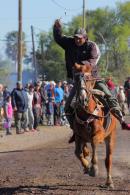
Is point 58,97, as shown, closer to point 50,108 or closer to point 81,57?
point 50,108

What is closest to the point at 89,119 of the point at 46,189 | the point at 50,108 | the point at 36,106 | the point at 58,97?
the point at 46,189

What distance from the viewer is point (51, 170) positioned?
14078 millimetres

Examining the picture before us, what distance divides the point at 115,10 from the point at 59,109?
61503 mm

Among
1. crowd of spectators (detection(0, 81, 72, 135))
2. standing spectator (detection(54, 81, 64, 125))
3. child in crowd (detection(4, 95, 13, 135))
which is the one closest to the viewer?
crowd of spectators (detection(0, 81, 72, 135))

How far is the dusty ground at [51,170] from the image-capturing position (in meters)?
11.6

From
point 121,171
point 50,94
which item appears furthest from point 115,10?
point 121,171

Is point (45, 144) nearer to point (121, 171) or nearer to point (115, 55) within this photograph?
point (121, 171)

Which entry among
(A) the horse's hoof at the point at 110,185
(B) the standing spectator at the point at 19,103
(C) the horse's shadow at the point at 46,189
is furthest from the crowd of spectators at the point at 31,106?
(A) the horse's hoof at the point at 110,185

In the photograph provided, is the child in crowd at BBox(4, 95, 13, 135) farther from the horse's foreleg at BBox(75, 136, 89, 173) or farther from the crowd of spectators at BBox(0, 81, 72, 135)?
the horse's foreleg at BBox(75, 136, 89, 173)

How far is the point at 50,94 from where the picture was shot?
29688 mm

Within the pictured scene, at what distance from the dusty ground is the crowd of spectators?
1.94 meters

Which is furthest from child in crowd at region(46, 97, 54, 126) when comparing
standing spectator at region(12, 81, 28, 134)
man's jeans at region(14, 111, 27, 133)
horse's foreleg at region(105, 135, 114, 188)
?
horse's foreleg at region(105, 135, 114, 188)

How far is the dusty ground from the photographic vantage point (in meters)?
11.6

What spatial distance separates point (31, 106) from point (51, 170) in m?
12.5
